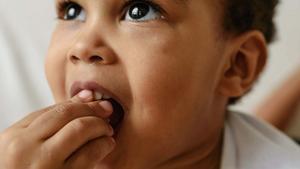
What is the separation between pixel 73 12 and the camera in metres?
0.90

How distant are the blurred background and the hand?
0.52m

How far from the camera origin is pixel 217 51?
868 mm

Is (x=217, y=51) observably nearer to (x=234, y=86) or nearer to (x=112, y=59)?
(x=234, y=86)

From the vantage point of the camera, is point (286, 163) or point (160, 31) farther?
point (286, 163)

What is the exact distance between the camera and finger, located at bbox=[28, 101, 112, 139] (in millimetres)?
704

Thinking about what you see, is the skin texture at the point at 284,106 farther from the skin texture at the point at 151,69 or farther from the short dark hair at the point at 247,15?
the skin texture at the point at 151,69

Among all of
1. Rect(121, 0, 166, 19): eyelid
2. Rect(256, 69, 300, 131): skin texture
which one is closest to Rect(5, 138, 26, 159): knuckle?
Rect(121, 0, 166, 19): eyelid

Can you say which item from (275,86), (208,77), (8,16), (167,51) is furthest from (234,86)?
(8,16)

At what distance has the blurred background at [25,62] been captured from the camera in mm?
1253

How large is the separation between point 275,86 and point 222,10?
0.67 m

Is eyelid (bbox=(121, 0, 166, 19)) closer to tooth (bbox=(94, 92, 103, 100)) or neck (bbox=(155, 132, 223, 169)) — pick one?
tooth (bbox=(94, 92, 103, 100))

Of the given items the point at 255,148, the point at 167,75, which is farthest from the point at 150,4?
the point at 255,148

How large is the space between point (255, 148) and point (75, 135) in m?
0.42

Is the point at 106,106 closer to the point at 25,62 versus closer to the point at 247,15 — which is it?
the point at 247,15
